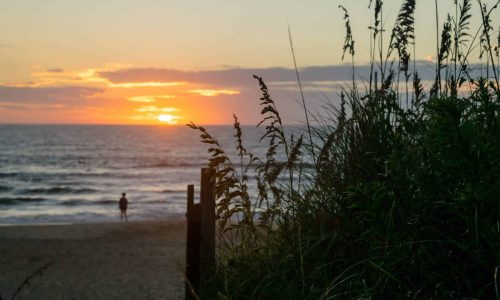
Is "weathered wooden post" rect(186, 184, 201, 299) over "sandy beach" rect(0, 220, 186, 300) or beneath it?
over

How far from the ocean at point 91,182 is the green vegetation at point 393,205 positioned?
80.0ft

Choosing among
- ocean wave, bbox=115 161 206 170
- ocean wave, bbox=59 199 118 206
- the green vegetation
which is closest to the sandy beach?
the green vegetation

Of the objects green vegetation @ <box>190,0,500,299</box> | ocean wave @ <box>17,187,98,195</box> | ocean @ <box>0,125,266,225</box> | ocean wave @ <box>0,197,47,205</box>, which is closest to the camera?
green vegetation @ <box>190,0,500,299</box>

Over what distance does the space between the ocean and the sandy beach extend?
25.9 feet

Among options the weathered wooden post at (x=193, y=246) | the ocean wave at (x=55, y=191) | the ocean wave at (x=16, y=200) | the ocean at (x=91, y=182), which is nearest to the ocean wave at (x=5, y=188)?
the ocean at (x=91, y=182)

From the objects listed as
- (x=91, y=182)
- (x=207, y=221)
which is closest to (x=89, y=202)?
(x=91, y=182)

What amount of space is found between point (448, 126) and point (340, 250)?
1.15m

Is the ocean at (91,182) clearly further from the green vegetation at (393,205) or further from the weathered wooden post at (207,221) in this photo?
the green vegetation at (393,205)

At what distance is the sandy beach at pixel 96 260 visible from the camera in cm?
1020

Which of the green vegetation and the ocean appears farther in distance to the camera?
the ocean

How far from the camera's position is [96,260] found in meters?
13.7

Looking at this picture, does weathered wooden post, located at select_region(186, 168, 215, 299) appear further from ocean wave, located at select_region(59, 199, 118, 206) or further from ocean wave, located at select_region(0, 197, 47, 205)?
ocean wave, located at select_region(0, 197, 47, 205)

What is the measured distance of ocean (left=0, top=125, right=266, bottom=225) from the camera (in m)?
30.6

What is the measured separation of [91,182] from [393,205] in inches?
1762
